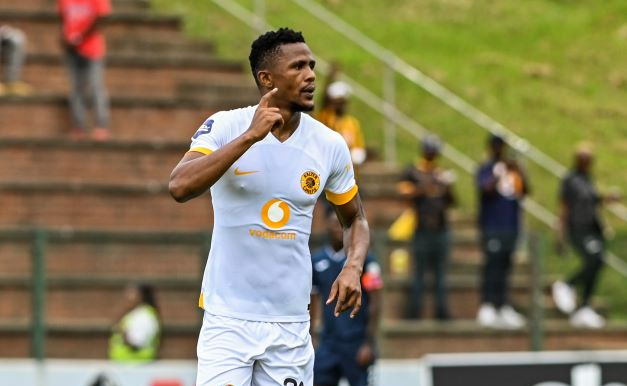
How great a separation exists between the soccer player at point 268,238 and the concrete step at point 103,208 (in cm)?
1117

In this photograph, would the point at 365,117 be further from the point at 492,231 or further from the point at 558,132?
the point at 558,132

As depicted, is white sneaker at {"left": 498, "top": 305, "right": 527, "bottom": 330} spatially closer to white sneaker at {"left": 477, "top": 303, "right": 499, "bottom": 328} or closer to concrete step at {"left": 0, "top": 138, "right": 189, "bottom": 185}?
white sneaker at {"left": 477, "top": 303, "right": 499, "bottom": 328}

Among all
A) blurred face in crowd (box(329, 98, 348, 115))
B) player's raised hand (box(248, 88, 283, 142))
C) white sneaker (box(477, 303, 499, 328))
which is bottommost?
player's raised hand (box(248, 88, 283, 142))

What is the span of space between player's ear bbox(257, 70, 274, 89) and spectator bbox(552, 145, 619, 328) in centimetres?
1068

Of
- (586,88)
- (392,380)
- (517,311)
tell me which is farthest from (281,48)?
(586,88)

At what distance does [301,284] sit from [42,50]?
14565mm

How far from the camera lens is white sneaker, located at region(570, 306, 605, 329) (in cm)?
1800

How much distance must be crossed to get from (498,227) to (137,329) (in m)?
4.32

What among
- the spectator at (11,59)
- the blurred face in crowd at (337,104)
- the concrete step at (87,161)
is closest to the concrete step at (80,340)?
the concrete step at (87,161)

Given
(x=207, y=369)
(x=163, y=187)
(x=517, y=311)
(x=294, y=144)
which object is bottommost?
(x=207, y=369)

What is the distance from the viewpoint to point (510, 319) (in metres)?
17.4

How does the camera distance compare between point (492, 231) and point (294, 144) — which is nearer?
point (294, 144)

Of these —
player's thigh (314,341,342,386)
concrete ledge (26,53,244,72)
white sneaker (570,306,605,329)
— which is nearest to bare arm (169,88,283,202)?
player's thigh (314,341,342,386)

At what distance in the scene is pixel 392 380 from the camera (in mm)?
16266
